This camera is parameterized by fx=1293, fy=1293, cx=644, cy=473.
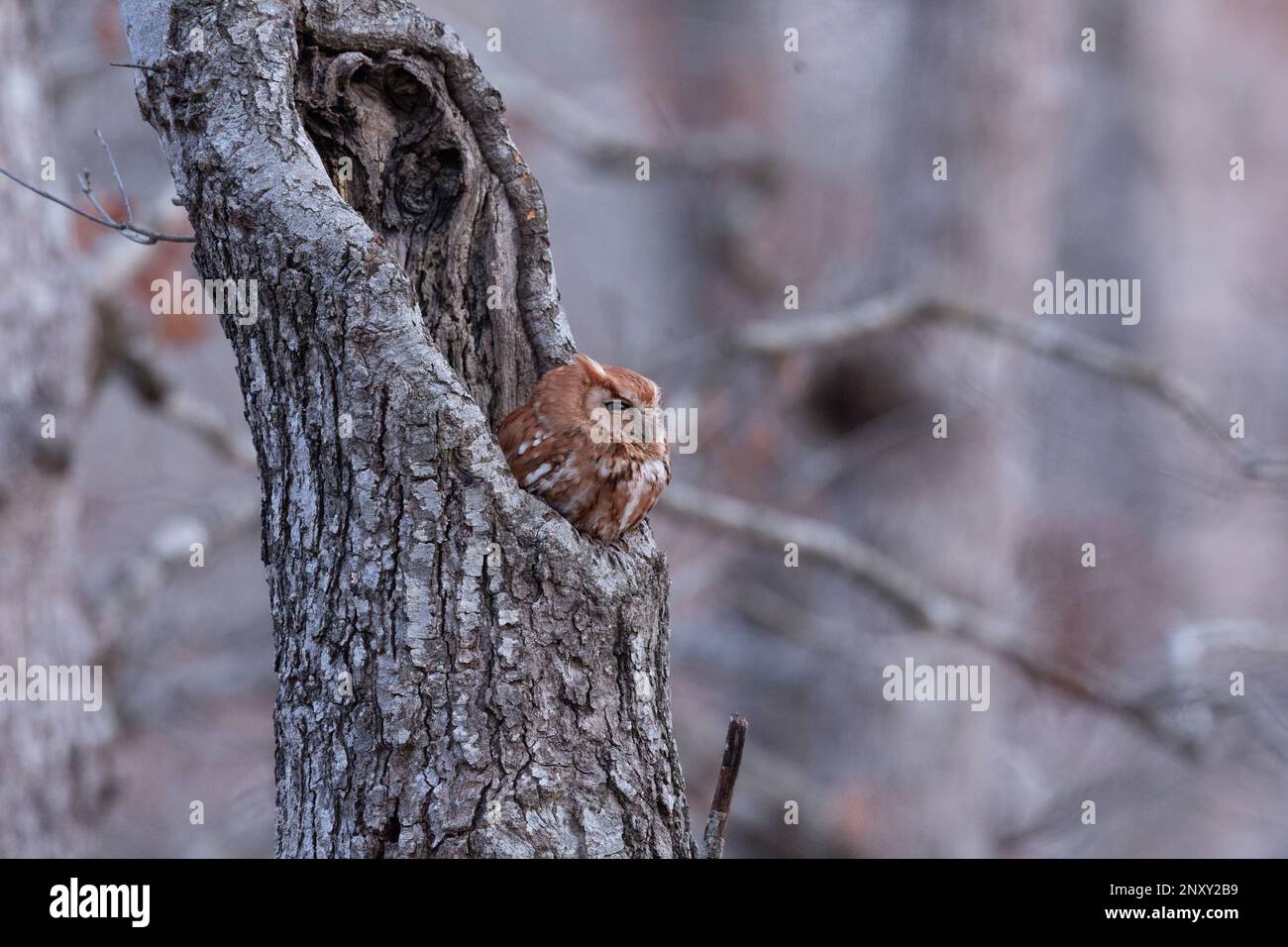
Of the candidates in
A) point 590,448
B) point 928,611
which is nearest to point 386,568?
point 590,448

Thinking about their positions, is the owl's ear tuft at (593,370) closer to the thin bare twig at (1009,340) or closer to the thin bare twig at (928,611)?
the thin bare twig at (1009,340)

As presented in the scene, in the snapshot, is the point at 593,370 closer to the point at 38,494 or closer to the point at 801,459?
the point at 38,494

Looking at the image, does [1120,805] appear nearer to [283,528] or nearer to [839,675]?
[839,675]

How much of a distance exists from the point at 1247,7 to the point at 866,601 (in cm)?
1283

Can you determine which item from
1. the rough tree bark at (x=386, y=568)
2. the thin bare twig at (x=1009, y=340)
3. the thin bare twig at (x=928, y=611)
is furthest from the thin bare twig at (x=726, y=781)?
the thin bare twig at (x=928, y=611)

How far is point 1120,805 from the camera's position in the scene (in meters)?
7.18

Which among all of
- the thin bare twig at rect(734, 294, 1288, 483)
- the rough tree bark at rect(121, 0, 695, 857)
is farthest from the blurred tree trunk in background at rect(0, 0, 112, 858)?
the thin bare twig at rect(734, 294, 1288, 483)

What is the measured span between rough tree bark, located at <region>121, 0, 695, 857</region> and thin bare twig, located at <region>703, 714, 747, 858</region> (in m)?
0.06

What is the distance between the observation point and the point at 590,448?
8.09 ft

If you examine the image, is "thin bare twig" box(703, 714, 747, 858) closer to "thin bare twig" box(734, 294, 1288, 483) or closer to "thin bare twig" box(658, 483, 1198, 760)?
"thin bare twig" box(734, 294, 1288, 483)

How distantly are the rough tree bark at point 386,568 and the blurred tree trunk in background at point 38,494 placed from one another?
2.74m

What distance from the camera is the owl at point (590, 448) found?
2391mm

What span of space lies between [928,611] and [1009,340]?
1.32 m

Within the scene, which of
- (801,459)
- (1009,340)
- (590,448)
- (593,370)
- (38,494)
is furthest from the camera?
(801,459)
